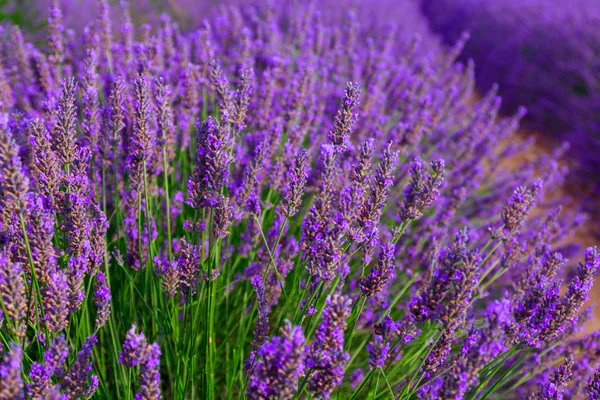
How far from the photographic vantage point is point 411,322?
1.38 metres

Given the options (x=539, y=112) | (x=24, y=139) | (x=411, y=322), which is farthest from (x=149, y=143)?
(x=539, y=112)

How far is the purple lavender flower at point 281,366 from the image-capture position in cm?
93

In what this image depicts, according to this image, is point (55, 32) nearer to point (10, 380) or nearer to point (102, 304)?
point (102, 304)

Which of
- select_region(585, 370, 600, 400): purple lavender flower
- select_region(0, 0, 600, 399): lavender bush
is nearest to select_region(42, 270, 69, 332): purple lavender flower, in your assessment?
select_region(0, 0, 600, 399): lavender bush

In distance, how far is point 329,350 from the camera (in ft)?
3.47

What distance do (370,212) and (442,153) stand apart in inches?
94.7

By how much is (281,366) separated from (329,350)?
15 centimetres

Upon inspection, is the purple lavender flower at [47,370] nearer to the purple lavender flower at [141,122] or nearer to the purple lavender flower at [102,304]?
the purple lavender flower at [102,304]

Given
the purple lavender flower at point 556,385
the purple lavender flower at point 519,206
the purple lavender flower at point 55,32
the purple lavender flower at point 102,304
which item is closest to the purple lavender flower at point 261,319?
the purple lavender flower at point 102,304

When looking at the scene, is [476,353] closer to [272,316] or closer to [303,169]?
[303,169]

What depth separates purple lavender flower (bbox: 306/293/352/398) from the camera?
103cm

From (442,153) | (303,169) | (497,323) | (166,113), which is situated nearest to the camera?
(497,323)

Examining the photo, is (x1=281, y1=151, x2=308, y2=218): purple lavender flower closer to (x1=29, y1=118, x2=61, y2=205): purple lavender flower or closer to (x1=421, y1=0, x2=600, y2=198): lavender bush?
(x1=29, y1=118, x2=61, y2=205): purple lavender flower

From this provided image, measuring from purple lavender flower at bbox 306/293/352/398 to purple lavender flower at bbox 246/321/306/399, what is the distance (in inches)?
3.5
